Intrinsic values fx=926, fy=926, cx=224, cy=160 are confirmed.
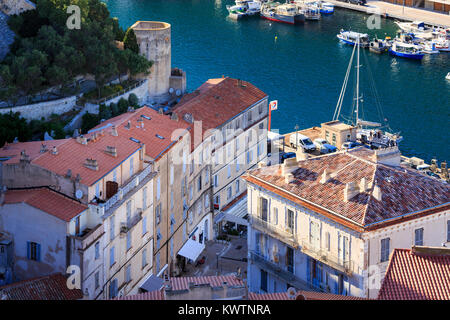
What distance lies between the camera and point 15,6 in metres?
90.5

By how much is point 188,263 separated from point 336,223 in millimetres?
19135

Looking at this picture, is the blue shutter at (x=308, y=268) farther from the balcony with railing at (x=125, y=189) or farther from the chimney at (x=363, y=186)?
the balcony with railing at (x=125, y=189)

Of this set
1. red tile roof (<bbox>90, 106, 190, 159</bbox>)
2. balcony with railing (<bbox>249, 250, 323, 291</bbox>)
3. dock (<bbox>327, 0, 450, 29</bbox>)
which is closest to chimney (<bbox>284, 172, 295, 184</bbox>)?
balcony with railing (<bbox>249, 250, 323, 291</bbox>)

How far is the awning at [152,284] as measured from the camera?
61.4 metres

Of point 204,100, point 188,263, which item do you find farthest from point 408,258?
point 204,100

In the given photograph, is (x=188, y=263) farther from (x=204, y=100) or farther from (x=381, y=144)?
(x=381, y=144)

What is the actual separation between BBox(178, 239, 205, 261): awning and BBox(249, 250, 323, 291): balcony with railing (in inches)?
361

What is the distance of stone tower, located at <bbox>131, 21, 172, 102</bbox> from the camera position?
93688 mm

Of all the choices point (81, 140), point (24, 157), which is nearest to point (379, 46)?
point (81, 140)

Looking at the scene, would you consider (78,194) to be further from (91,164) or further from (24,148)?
(24,148)

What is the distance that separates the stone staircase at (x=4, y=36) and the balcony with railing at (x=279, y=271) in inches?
1428

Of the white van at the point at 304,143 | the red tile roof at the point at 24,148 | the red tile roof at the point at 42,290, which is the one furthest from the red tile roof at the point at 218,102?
the red tile roof at the point at 42,290

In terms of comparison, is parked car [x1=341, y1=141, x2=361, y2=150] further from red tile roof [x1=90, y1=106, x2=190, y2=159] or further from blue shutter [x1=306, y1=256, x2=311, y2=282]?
Answer: blue shutter [x1=306, y1=256, x2=311, y2=282]

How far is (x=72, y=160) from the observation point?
56.2 metres
